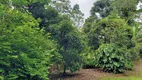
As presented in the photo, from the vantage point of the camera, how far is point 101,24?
1527 cm

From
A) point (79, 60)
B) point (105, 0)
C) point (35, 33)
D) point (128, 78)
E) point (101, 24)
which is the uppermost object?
point (105, 0)

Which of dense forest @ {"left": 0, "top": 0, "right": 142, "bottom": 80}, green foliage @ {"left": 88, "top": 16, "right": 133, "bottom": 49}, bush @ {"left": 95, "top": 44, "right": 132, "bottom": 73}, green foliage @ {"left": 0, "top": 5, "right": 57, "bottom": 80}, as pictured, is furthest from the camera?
green foliage @ {"left": 88, "top": 16, "right": 133, "bottom": 49}

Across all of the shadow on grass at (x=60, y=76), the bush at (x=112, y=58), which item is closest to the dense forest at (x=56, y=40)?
the bush at (x=112, y=58)

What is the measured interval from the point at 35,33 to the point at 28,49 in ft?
2.83

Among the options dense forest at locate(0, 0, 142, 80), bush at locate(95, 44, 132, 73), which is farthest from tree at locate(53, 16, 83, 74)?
bush at locate(95, 44, 132, 73)

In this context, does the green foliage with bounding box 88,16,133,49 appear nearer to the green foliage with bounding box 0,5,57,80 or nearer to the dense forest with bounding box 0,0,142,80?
the dense forest with bounding box 0,0,142,80

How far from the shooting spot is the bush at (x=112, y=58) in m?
13.5

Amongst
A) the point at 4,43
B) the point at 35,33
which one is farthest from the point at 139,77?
the point at 4,43

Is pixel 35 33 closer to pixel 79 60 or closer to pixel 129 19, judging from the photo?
pixel 79 60

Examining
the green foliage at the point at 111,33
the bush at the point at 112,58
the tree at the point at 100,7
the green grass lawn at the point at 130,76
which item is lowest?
the green grass lawn at the point at 130,76

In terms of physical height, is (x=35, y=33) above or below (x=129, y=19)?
below

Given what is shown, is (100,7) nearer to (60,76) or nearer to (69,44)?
(69,44)

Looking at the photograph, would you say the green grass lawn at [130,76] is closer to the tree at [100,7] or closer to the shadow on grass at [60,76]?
the shadow on grass at [60,76]

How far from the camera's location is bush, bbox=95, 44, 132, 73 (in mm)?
13508
